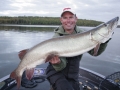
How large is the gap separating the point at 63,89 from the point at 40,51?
84 centimetres

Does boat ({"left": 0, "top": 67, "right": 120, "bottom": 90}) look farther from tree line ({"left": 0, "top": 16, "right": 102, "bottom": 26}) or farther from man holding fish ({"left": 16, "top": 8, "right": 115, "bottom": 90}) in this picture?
tree line ({"left": 0, "top": 16, "right": 102, "bottom": 26})

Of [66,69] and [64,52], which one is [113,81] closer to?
[66,69]

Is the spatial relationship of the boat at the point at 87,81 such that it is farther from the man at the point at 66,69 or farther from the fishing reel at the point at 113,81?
the man at the point at 66,69

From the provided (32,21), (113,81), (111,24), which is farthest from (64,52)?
(32,21)

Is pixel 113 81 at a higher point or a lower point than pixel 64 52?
lower

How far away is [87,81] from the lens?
17.1 feet

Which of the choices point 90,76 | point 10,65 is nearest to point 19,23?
point 10,65

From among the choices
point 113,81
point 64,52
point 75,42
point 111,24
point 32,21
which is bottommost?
point 113,81

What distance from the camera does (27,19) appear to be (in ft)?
164

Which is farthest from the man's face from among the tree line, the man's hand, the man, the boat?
the tree line

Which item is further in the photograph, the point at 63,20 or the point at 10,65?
the point at 10,65

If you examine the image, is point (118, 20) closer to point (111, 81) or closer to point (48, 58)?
point (48, 58)

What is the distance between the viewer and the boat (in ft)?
14.2

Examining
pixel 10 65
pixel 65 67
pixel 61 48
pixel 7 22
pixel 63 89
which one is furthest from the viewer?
pixel 7 22
